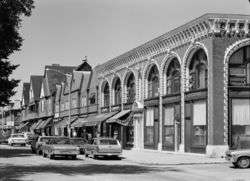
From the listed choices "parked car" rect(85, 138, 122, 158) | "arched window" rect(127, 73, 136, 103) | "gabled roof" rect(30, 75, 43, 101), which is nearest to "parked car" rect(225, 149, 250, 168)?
"parked car" rect(85, 138, 122, 158)

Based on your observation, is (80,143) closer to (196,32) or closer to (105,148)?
(105,148)

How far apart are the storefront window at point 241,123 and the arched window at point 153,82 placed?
11.2 meters

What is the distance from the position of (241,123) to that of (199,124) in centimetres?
304

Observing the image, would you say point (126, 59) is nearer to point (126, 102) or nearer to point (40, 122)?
point (126, 102)

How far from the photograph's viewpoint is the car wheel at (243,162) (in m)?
28.2

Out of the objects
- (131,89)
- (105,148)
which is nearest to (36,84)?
(131,89)

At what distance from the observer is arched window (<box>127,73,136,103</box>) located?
5366 centimetres

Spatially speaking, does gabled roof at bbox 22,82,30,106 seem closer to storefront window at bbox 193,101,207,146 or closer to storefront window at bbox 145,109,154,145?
storefront window at bbox 145,109,154,145

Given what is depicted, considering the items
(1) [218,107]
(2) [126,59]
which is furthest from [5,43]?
(2) [126,59]

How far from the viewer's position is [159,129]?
46125 millimetres

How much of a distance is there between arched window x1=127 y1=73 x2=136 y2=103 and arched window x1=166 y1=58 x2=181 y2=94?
870cm

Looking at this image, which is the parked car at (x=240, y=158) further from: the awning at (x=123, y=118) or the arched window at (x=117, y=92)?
the arched window at (x=117, y=92)

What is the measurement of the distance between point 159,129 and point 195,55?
28.6ft

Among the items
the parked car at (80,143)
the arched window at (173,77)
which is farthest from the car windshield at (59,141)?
the arched window at (173,77)
